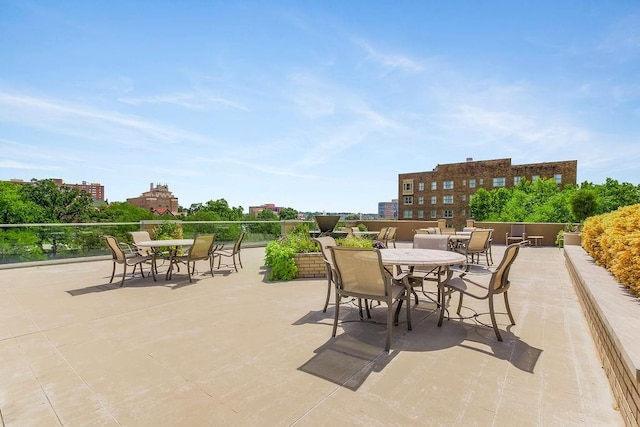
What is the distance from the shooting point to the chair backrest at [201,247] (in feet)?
18.0

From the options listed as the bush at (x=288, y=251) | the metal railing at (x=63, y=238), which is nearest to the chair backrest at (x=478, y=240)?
the bush at (x=288, y=251)

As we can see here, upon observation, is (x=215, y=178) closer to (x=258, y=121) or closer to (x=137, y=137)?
(x=137, y=137)

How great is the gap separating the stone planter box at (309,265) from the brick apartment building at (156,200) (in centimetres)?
9643

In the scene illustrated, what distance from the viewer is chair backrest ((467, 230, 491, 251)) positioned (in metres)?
6.68

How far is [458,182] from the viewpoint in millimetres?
42625

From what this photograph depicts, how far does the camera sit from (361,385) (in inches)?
83.7

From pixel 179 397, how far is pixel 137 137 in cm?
1628

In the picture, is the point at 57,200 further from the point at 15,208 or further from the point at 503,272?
the point at 503,272

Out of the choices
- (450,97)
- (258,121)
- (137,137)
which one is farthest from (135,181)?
(450,97)

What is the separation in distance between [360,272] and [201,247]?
12.4 ft

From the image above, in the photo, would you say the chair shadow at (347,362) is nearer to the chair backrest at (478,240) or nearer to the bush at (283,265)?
the bush at (283,265)

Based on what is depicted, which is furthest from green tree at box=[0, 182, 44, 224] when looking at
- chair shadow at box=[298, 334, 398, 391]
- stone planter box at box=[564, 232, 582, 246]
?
stone planter box at box=[564, 232, 582, 246]

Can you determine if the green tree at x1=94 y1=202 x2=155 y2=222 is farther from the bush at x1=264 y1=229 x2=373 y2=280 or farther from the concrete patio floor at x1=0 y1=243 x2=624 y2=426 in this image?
the concrete patio floor at x1=0 y1=243 x2=624 y2=426

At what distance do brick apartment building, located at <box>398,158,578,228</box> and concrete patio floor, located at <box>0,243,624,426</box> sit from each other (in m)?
37.2
